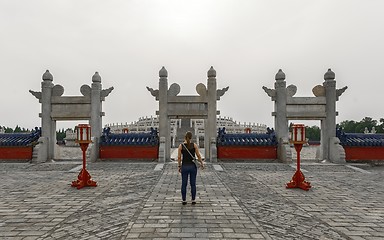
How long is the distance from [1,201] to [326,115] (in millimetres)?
14640

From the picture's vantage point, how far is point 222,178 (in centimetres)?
1022

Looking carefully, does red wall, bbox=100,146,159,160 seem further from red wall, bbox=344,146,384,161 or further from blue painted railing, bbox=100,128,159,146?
red wall, bbox=344,146,384,161

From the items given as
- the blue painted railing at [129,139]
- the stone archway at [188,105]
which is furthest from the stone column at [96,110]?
the stone archway at [188,105]

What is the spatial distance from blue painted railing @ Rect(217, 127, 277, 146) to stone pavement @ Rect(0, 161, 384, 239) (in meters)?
6.41

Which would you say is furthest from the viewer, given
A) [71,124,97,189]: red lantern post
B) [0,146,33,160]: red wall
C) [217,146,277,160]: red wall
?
[217,146,277,160]: red wall

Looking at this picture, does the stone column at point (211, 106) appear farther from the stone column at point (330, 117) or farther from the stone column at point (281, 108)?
the stone column at point (330, 117)

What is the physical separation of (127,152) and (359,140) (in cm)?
1195

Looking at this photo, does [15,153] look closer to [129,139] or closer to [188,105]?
[129,139]

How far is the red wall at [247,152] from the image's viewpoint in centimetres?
1608

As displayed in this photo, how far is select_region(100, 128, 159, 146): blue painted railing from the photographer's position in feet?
53.5

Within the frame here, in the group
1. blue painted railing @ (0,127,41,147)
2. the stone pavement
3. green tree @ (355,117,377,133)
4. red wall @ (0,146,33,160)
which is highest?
green tree @ (355,117,377,133)

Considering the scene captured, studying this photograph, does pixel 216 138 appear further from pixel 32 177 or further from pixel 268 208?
pixel 268 208

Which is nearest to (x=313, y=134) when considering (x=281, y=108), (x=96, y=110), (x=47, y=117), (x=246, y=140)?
(x=281, y=108)

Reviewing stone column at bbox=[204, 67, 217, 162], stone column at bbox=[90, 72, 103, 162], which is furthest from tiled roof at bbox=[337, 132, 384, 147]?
stone column at bbox=[90, 72, 103, 162]
